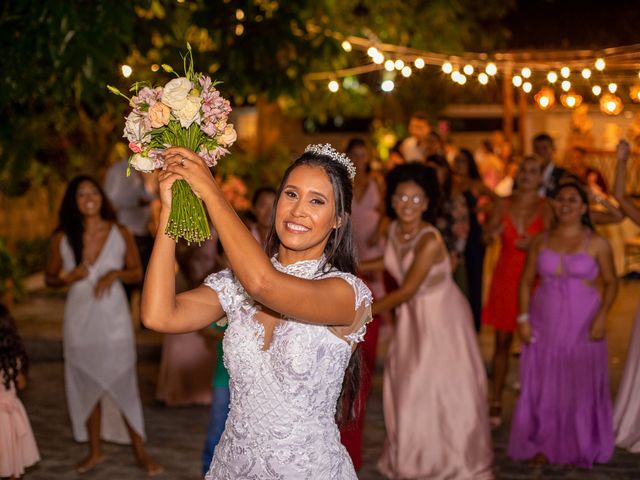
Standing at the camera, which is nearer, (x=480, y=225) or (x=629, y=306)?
(x=480, y=225)

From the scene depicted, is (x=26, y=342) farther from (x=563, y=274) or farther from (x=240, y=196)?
(x=563, y=274)

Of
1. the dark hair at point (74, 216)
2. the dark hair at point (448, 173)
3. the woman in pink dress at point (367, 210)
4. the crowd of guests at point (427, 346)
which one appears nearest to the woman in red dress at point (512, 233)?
the dark hair at point (448, 173)

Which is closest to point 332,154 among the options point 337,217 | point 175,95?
point 337,217

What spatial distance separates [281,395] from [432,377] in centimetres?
367

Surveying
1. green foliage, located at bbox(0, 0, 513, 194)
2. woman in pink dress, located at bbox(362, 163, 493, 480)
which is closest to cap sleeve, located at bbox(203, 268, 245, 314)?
green foliage, located at bbox(0, 0, 513, 194)

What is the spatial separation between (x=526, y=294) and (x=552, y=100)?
2103mm

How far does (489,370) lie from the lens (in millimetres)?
10344

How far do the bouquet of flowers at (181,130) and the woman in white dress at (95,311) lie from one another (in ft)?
14.0

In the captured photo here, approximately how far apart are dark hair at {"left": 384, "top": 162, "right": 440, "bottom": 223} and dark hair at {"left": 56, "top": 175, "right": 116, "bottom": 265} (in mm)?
1975

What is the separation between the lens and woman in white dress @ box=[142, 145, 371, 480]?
3.75 m

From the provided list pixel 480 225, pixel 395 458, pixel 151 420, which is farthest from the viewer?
pixel 480 225

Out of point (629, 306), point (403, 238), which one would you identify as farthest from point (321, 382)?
point (629, 306)

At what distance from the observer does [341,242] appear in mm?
3992

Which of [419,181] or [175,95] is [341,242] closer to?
[175,95]
